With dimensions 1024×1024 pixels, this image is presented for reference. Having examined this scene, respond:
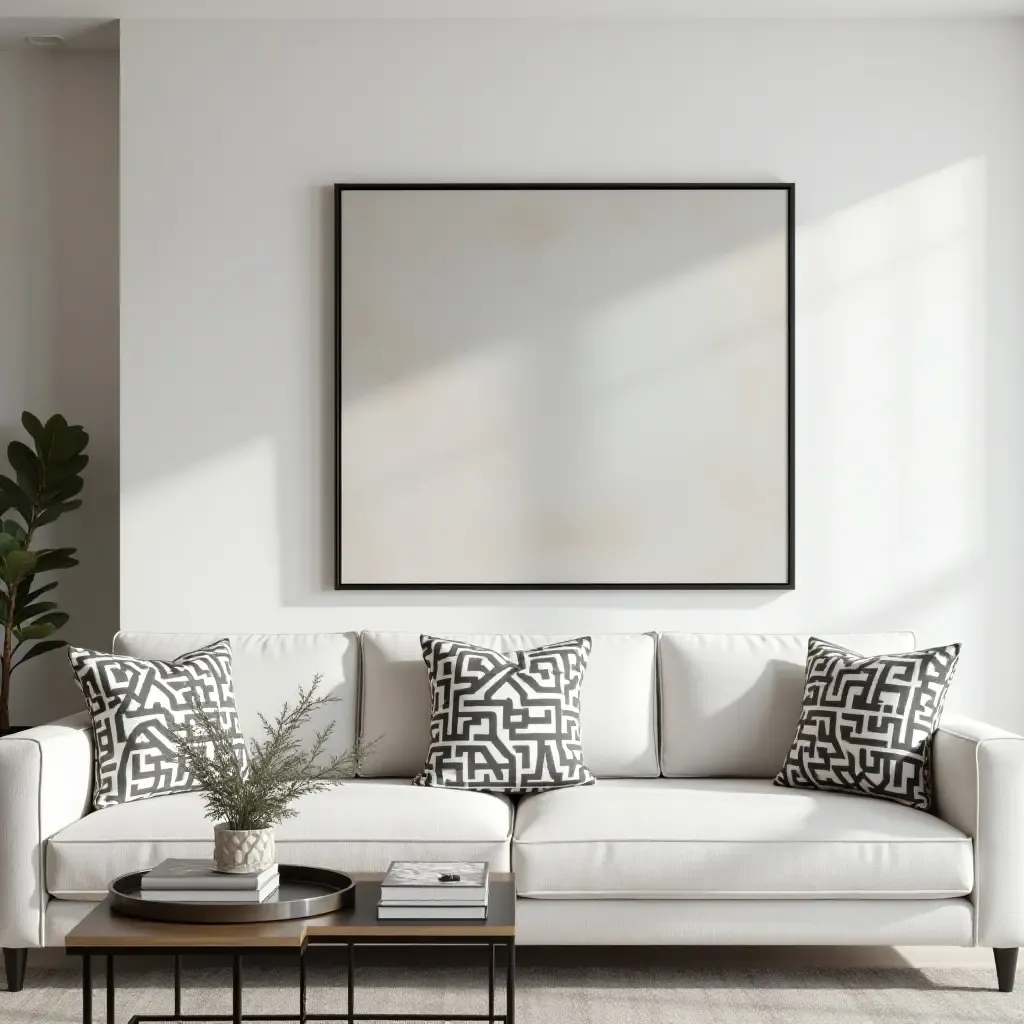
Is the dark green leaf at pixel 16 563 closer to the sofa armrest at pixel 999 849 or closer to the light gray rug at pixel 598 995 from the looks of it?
the light gray rug at pixel 598 995

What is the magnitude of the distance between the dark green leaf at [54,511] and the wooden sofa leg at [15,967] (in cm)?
151

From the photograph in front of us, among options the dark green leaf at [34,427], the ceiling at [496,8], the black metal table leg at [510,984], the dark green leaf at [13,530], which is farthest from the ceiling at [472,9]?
the black metal table leg at [510,984]

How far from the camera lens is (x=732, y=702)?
11.7 feet

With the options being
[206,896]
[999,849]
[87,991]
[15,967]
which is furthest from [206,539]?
[999,849]

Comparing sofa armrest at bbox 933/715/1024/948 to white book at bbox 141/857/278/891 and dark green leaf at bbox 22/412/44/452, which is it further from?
dark green leaf at bbox 22/412/44/452

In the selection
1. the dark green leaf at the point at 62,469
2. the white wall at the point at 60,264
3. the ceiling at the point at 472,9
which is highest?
the ceiling at the point at 472,9

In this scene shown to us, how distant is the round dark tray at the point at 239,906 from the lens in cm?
224

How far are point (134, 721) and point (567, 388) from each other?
65.5 inches

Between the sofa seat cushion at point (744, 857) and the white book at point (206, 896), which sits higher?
the white book at point (206, 896)

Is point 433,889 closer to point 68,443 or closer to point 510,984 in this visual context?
point 510,984

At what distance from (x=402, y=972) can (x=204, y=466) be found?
5.59ft

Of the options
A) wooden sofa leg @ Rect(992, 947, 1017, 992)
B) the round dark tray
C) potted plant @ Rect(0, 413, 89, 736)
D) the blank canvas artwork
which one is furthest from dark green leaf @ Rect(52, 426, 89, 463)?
wooden sofa leg @ Rect(992, 947, 1017, 992)

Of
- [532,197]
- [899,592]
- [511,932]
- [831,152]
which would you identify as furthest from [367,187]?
[511,932]

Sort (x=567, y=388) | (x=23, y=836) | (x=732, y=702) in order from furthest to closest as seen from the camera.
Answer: (x=567, y=388), (x=732, y=702), (x=23, y=836)
